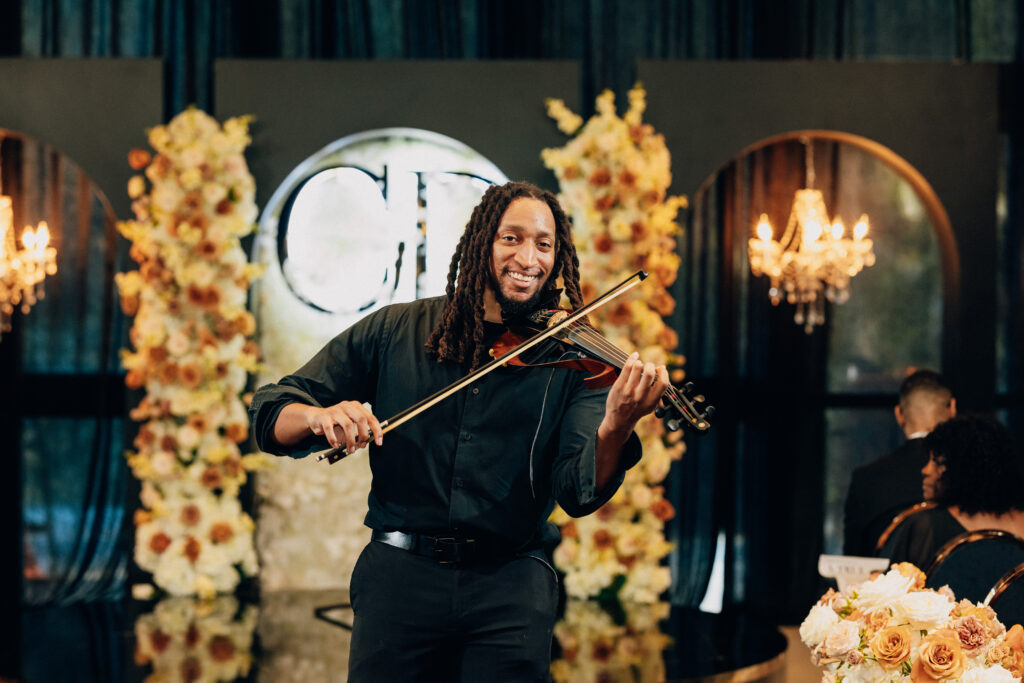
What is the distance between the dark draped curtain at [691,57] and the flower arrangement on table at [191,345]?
123 cm

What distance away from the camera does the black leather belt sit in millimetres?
1873

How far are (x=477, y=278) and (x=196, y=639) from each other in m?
2.50

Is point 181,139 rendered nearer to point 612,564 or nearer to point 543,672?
point 612,564

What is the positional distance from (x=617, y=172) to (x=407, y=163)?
0.98 metres

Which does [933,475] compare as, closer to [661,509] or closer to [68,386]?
[661,509]

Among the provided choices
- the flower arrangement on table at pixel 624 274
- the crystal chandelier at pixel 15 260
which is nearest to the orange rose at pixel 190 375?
the crystal chandelier at pixel 15 260

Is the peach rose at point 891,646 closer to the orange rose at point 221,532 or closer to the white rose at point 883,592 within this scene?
the white rose at point 883,592

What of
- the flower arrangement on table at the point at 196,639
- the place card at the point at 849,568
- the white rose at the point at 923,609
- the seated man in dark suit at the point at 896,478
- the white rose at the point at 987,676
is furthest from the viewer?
the seated man in dark suit at the point at 896,478

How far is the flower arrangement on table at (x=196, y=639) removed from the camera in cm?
353

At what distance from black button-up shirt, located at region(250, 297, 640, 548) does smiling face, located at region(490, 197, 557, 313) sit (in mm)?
→ 101

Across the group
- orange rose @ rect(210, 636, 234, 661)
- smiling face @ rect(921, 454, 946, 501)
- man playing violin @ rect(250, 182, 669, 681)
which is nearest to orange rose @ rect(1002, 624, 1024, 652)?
man playing violin @ rect(250, 182, 669, 681)

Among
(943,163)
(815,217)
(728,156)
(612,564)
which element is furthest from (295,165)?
(943,163)

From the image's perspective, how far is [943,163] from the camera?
4773mm

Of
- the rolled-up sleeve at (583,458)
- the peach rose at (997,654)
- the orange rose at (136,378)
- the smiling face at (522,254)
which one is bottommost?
the peach rose at (997,654)
